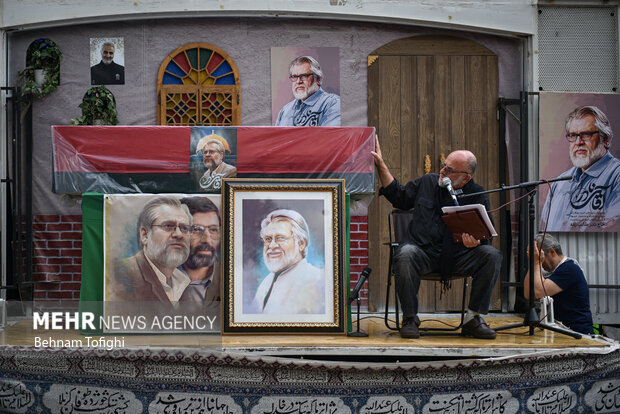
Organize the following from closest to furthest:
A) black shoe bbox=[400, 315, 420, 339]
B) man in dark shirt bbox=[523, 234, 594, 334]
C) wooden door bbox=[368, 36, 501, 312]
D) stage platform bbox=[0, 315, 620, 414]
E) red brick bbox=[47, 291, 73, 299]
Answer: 1. stage platform bbox=[0, 315, 620, 414]
2. black shoe bbox=[400, 315, 420, 339]
3. man in dark shirt bbox=[523, 234, 594, 334]
4. red brick bbox=[47, 291, 73, 299]
5. wooden door bbox=[368, 36, 501, 312]

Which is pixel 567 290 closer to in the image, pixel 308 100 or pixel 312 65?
pixel 308 100

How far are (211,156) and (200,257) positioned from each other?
75 centimetres

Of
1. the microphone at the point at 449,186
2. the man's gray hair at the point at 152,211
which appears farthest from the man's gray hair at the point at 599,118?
the man's gray hair at the point at 152,211

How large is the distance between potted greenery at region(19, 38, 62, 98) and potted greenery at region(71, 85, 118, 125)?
1.23ft

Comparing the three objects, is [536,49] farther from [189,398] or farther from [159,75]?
[189,398]

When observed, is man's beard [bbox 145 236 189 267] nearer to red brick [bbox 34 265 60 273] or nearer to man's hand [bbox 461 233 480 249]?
man's hand [bbox 461 233 480 249]

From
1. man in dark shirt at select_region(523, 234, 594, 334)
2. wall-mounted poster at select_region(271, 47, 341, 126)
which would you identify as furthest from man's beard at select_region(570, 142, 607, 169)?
wall-mounted poster at select_region(271, 47, 341, 126)

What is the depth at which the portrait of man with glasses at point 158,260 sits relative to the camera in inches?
191

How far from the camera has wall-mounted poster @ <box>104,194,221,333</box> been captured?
4852 mm

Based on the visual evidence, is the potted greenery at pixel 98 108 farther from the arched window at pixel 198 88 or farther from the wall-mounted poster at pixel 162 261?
the wall-mounted poster at pixel 162 261

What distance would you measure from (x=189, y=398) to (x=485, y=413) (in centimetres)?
180

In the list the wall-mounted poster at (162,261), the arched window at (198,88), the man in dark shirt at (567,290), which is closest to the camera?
the wall-mounted poster at (162,261)

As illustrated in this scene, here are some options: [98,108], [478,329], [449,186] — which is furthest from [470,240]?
[98,108]

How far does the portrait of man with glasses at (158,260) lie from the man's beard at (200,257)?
36 mm
